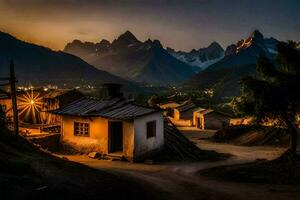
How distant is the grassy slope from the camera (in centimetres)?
1122

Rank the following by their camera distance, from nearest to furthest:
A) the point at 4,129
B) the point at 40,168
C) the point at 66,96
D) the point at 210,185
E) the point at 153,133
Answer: the point at 40,168 → the point at 210,185 → the point at 4,129 → the point at 153,133 → the point at 66,96

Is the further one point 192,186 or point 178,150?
point 178,150

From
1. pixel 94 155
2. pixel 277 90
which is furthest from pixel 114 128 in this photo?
pixel 277 90

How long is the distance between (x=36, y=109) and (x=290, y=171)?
32936 millimetres

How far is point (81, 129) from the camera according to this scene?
30375 mm

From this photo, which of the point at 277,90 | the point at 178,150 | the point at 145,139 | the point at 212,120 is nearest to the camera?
the point at 277,90

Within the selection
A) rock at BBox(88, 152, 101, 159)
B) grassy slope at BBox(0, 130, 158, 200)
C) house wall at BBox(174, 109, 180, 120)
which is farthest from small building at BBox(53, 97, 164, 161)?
house wall at BBox(174, 109, 180, 120)

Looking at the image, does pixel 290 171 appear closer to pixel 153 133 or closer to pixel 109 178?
pixel 109 178

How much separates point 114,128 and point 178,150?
543cm

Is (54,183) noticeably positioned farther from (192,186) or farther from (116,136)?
(116,136)

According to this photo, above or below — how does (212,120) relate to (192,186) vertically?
above

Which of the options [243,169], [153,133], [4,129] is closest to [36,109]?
[153,133]

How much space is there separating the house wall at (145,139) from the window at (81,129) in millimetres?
4172

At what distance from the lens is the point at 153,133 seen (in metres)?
30.2
